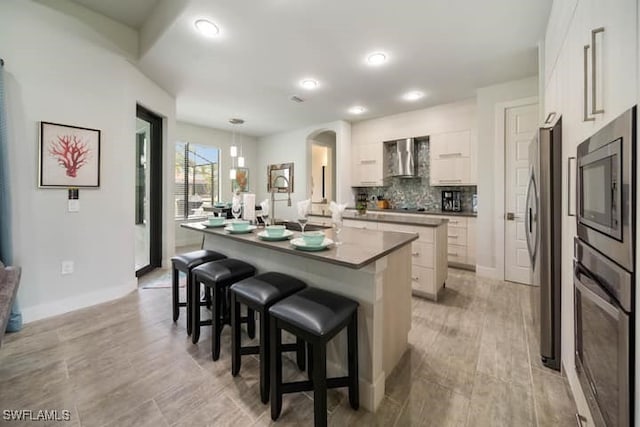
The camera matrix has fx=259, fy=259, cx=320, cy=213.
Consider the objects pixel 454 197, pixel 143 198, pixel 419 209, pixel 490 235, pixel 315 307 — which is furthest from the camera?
pixel 419 209

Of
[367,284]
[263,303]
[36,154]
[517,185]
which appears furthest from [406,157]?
[36,154]

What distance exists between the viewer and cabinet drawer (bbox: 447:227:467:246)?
13.5ft

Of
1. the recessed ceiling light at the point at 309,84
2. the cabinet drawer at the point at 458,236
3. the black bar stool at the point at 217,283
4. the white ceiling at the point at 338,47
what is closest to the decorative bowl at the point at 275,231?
the black bar stool at the point at 217,283

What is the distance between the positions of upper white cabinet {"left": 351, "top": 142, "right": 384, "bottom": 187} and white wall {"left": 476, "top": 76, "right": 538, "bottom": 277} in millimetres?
1859

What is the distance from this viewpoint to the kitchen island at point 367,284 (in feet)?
4.80

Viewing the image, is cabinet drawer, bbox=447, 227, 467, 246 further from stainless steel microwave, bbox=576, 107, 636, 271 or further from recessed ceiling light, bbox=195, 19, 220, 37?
recessed ceiling light, bbox=195, 19, 220, 37

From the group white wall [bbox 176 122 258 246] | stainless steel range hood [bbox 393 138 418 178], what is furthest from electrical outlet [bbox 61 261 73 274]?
stainless steel range hood [bbox 393 138 418 178]

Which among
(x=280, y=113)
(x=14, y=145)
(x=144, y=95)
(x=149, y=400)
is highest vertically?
(x=280, y=113)

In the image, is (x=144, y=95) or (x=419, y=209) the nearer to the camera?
(x=144, y=95)

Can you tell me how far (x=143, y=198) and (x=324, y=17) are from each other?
3.54 meters

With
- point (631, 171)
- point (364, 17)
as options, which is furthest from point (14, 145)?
point (631, 171)

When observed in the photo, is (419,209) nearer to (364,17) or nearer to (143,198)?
(364,17)

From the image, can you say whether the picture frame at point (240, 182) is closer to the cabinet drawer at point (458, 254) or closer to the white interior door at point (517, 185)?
the cabinet drawer at point (458, 254)

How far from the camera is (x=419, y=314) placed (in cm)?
262
